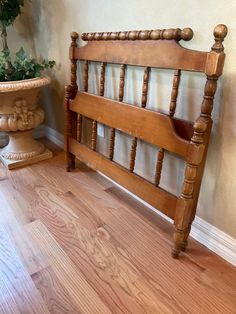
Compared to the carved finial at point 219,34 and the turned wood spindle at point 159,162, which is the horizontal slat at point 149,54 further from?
the turned wood spindle at point 159,162

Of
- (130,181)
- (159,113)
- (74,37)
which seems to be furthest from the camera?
(74,37)

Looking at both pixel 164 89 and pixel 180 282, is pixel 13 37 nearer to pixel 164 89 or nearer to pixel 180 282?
pixel 164 89

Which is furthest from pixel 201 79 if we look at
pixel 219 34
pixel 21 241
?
pixel 21 241

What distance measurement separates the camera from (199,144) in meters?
0.87

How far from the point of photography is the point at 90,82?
1.54m

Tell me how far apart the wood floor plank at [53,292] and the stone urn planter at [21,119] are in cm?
95

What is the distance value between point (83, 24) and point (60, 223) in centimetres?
111

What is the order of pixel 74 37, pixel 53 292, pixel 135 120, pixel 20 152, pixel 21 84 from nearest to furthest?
pixel 53 292 → pixel 135 120 → pixel 74 37 → pixel 21 84 → pixel 20 152

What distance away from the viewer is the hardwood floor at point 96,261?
2.86 feet

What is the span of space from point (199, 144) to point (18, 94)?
1.19 m

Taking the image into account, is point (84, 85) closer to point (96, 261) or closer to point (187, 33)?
point (187, 33)

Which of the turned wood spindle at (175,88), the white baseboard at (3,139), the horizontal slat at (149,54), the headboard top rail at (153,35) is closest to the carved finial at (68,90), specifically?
the horizontal slat at (149,54)

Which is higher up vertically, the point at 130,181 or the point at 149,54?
the point at 149,54

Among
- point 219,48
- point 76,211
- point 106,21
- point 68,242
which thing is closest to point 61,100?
point 106,21
